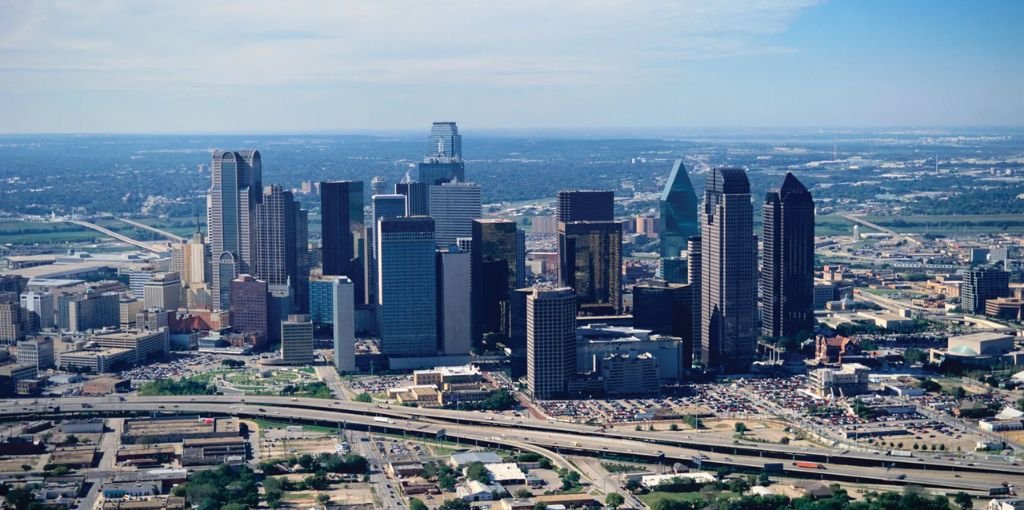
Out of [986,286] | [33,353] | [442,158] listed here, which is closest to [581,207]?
[442,158]

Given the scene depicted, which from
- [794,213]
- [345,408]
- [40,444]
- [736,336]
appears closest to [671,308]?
[736,336]

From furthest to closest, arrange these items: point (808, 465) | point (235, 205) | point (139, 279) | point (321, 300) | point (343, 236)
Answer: point (139, 279) → point (235, 205) → point (343, 236) → point (321, 300) → point (808, 465)

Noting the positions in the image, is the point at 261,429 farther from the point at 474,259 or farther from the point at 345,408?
the point at 474,259

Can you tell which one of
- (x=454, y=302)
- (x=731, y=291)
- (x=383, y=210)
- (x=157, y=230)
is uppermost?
(x=383, y=210)

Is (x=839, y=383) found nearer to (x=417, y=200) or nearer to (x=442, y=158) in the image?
(x=417, y=200)

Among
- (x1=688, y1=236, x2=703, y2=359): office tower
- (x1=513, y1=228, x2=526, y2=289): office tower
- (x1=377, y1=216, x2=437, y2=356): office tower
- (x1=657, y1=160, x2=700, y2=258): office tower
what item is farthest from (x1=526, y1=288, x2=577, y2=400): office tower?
(x1=657, y1=160, x2=700, y2=258): office tower

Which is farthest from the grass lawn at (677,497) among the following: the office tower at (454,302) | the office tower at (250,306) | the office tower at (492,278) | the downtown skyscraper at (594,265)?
the office tower at (250,306)

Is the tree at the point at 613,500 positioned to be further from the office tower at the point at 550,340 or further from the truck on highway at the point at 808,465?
the office tower at the point at 550,340
